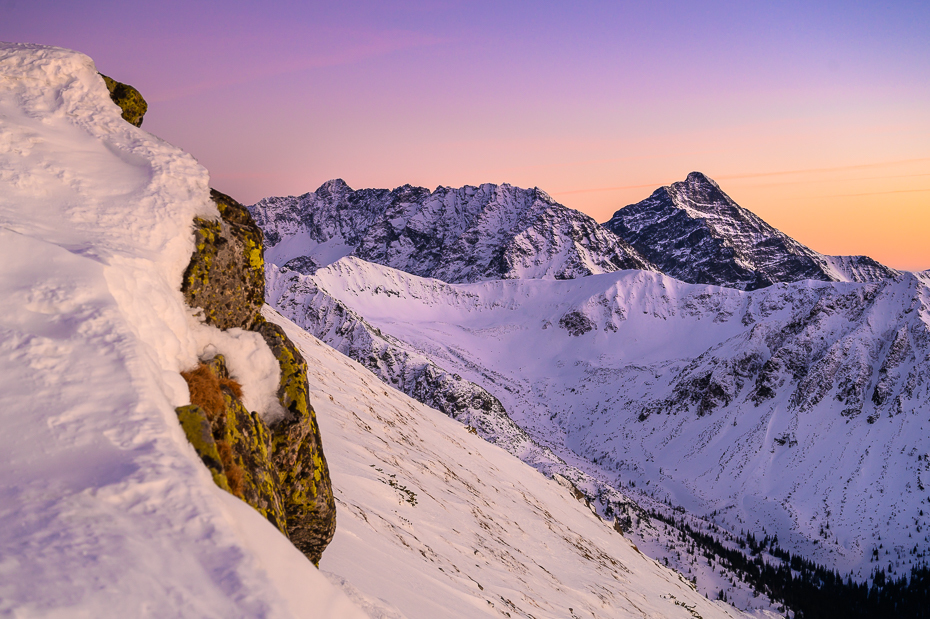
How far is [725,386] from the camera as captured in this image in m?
127

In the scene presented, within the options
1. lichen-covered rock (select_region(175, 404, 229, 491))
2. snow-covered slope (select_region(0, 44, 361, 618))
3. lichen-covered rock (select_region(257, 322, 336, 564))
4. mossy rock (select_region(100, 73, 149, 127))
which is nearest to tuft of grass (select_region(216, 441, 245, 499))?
lichen-covered rock (select_region(175, 404, 229, 491))

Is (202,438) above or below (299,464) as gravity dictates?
above

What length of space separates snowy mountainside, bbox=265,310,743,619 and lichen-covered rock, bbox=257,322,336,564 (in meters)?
0.63

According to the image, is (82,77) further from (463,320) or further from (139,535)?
(463,320)

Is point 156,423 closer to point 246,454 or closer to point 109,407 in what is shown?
point 109,407

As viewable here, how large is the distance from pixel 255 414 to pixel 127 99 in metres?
6.45

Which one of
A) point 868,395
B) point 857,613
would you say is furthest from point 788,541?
point 868,395

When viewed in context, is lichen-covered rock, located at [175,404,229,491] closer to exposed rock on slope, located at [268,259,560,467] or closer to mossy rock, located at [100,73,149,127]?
mossy rock, located at [100,73,149,127]

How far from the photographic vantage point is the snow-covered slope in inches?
157

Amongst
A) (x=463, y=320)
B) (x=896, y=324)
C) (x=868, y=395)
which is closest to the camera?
(x=868, y=395)

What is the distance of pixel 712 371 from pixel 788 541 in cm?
4731

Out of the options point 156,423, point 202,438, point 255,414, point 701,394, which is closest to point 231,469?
point 202,438

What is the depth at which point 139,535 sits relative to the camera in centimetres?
423

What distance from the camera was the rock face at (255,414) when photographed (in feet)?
20.5
